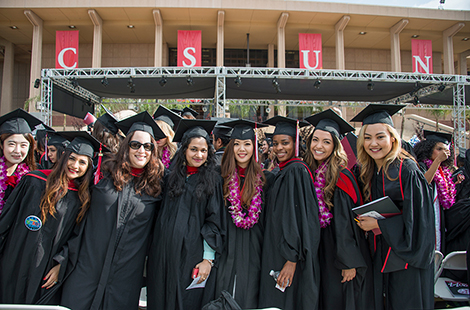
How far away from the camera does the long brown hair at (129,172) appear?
2183mm

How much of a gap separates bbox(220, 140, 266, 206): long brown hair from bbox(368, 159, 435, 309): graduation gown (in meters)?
1.02

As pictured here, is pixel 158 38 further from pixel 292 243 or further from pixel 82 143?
pixel 292 243

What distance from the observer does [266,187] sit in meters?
2.49

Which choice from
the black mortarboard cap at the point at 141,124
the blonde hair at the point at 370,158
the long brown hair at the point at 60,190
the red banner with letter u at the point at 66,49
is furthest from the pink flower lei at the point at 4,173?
the red banner with letter u at the point at 66,49

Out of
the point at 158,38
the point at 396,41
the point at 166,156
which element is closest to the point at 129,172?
the point at 166,156

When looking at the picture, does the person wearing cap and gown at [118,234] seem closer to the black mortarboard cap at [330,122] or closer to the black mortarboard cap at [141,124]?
the black mortarboard cap at [141,124]

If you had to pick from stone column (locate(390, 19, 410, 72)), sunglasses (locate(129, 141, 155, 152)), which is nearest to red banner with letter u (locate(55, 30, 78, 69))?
sunglasses (locate(129, 141, 155, 152))

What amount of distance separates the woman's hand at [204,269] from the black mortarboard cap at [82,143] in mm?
1311

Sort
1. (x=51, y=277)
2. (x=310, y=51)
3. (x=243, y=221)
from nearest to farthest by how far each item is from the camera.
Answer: (x=51, y=277), (x=243, y=221), (x=310, y=51)

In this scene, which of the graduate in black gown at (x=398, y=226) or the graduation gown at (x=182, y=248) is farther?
the graduation gown at (x=182, y=248)

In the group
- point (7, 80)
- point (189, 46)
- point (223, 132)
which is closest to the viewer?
point (223, 132)

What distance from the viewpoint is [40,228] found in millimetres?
2037

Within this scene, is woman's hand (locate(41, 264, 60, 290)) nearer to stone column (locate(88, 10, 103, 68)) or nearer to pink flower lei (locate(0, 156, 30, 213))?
pink flower lei (locate(0, 156, 30, 213))

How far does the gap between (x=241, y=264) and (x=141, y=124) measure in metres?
1.51
